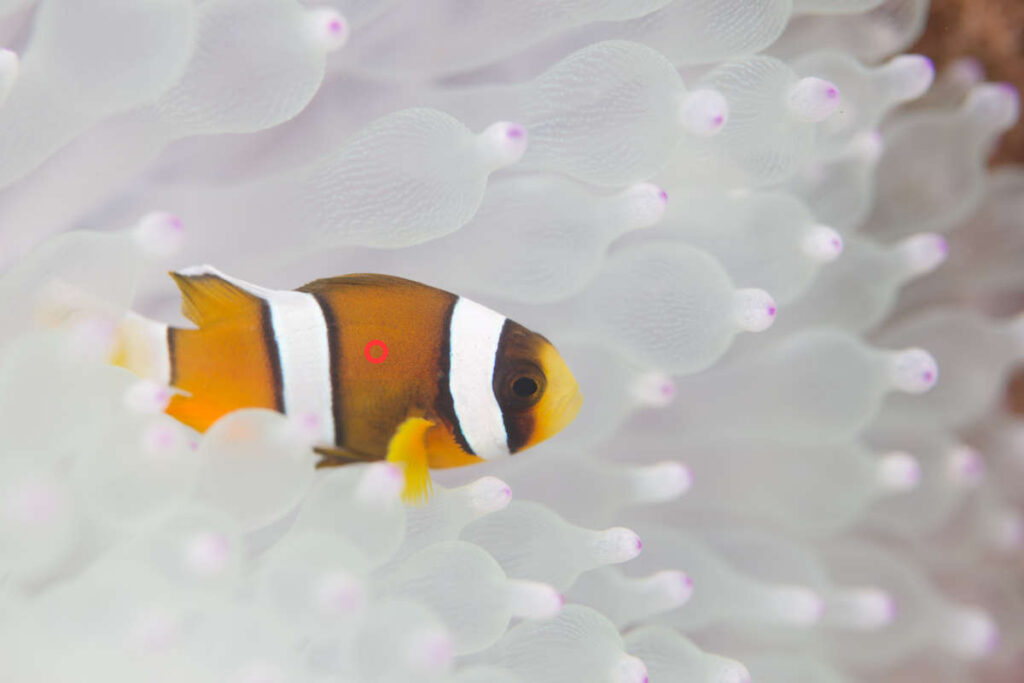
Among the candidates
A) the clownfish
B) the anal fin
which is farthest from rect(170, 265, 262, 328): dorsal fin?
the anal fin

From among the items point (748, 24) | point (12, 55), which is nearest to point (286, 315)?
point (12, 55)

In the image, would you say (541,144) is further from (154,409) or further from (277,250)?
(154,409)

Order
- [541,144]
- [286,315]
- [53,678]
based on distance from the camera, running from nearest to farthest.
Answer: [53,678] < [286,315] < [541,144]

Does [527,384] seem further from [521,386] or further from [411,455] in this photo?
[411,455]

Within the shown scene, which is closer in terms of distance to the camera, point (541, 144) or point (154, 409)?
point (154, 409)

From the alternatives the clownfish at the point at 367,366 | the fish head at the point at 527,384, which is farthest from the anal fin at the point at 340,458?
the fish head at the point at 527,384

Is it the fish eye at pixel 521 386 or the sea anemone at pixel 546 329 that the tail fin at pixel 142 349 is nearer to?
the sea anemone at pixel 546 329

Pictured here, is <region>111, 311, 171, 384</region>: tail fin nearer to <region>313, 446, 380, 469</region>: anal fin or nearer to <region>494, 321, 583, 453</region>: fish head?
<region>313, 446, 380, 469</region>: anal fin

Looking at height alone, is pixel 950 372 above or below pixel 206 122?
above
